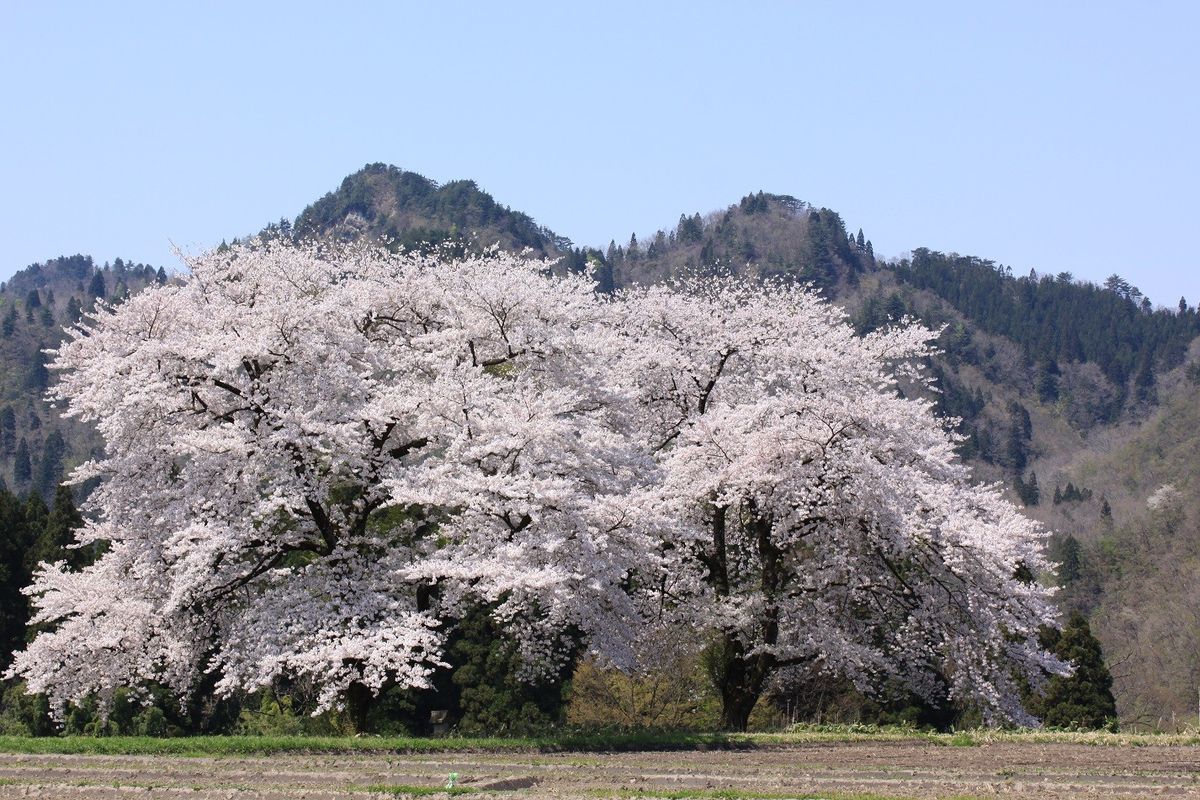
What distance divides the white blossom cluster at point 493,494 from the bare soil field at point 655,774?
269cm

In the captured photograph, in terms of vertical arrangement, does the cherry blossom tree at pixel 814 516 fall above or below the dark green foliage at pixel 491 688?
above

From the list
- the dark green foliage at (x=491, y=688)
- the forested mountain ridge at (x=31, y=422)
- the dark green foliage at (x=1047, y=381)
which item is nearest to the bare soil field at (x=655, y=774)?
the dark green foliage at (x=491, y=688)

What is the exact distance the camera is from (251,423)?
905 inches

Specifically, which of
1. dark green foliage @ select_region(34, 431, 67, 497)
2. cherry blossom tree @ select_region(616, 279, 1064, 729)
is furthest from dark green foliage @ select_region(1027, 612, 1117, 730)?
dark green foliage @ select_region(34, 431, 67, 497)

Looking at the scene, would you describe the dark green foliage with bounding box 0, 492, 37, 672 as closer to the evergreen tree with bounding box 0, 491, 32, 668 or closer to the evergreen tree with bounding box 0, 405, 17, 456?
the evergreen tree with bounding box 0, 491, 32, 668

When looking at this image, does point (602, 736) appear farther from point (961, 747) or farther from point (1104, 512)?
point (1104, 512)

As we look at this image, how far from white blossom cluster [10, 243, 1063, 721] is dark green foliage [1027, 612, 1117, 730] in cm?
1789

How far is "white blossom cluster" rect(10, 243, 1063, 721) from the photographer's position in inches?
869

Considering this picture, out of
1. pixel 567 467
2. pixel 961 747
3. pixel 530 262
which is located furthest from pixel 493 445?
pixel 961 747

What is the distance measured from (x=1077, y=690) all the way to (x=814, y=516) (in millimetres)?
22854

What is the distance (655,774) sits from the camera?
17.5 m

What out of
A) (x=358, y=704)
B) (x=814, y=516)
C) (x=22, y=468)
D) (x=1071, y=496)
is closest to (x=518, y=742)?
(x=358, y=704)

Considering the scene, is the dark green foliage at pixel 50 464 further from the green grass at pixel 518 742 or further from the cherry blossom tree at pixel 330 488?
the green grass at pixel 518 742

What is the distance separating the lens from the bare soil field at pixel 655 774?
51.4ft
